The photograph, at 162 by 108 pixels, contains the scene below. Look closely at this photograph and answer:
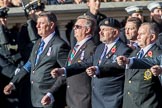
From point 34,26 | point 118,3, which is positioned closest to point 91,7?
point 34,26

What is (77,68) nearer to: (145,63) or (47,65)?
(47,65)

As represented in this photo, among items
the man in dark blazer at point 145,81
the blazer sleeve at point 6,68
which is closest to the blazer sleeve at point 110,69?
the man in dark blazer at point 145,81

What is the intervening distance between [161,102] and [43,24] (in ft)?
6.54

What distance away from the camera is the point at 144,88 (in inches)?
308

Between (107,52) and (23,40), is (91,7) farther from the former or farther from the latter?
(107,52)

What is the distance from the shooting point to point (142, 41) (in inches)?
310

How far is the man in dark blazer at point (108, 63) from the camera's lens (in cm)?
820

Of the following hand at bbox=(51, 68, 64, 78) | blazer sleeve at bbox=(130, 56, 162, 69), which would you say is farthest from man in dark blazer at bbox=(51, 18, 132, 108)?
blazer sleeve at bbox=(130, 56, 162, 69)

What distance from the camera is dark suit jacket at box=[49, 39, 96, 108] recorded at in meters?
8.48

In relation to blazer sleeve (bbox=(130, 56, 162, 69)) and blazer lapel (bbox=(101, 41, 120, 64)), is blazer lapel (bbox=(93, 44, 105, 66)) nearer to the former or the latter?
blazer lapel (bbox=(101, 41, 120, 64))

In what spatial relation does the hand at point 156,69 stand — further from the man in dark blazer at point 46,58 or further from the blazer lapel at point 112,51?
the man in dark blazer at point 46,58

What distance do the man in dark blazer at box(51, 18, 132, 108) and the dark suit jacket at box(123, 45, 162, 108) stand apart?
26cm

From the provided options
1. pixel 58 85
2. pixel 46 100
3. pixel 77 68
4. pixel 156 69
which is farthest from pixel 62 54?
pixel 156 69

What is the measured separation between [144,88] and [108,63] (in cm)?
60
